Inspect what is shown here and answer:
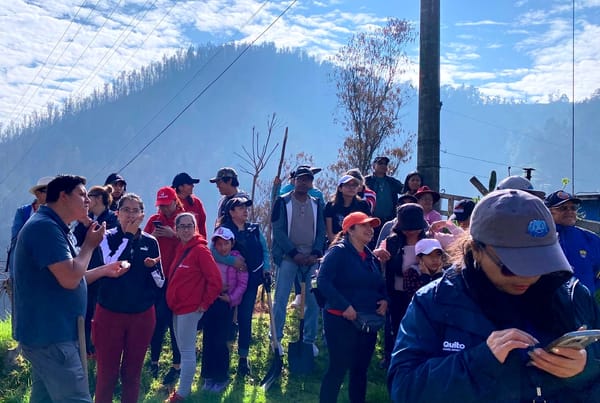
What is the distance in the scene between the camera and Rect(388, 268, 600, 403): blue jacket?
1570 millimetres

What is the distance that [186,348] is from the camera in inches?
207

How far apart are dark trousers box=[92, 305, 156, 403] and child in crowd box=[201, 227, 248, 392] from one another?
3.75ft

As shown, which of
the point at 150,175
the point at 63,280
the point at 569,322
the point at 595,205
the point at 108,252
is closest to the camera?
the point at 569,322

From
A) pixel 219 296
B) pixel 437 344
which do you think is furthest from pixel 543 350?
pixel 219 296

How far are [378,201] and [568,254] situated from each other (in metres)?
3.26

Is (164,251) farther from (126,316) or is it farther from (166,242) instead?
(126,316)

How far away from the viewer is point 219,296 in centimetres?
588

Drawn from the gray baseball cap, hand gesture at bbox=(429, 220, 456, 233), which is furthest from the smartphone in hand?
hand gesture at bbox=(429, 220, 456, 233)

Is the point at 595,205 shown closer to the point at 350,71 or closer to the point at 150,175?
the point at 350,71

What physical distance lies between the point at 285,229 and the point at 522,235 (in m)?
4.86

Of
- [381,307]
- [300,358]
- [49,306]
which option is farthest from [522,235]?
[300,358]

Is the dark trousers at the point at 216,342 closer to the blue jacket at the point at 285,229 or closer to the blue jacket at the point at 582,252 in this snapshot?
the blue jacket at the point at 285,229

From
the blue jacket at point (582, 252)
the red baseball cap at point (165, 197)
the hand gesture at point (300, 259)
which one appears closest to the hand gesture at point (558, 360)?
the blue jacket at point (582, 252)

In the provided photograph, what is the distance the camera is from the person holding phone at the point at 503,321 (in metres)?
1.56
